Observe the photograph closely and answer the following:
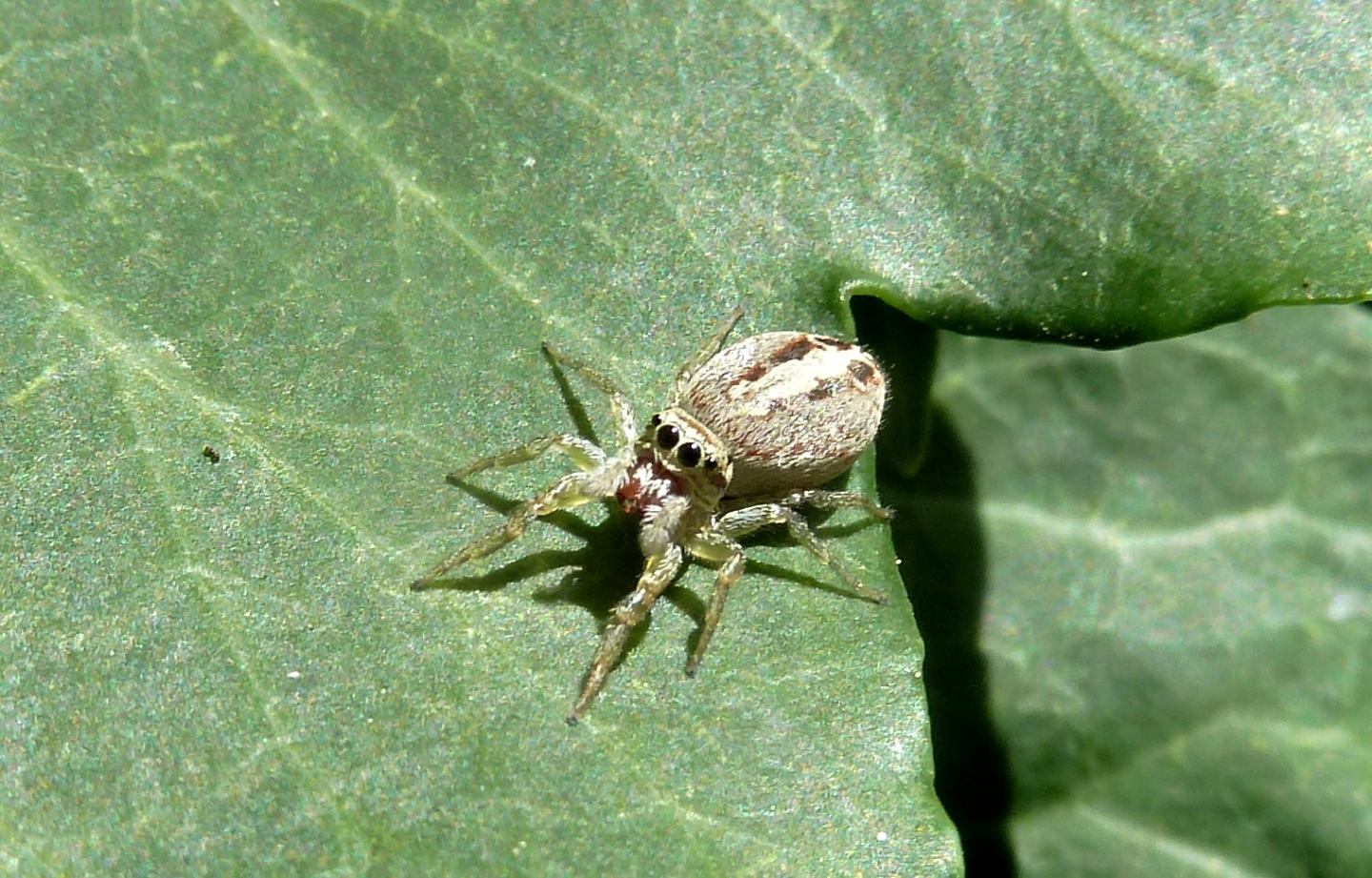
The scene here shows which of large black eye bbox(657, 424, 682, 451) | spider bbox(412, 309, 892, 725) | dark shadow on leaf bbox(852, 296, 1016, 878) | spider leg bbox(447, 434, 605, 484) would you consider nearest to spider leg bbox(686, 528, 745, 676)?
spider bbox(412, 309, 892, 725)

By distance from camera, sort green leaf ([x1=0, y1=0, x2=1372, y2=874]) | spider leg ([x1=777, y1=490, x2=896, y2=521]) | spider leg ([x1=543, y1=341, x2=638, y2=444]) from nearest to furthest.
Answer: green leaf ([x1=0, y1=0, x2=1372, y2=874])
spider leg ([x1=543, y1=341, x2=638, y2=444])
spider leg ([x1=777, y1=490, x2=896, y2=521])

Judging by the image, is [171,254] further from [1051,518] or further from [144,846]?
[1051,518]

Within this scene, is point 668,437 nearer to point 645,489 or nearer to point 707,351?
point 645,489

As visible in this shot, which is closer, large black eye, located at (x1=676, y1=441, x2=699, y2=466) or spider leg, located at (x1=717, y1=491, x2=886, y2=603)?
spider leg, located at (x1=717, y1=491, x2=886, y2=603)

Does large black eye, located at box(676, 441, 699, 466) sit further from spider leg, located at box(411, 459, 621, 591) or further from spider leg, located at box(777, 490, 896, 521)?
spider leg, located at box(777, 490, 896, 521)

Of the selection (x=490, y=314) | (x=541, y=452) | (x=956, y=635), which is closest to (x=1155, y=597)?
(x=956, y=635)

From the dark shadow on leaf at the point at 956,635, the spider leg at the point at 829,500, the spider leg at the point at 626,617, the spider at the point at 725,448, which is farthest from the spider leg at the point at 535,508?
the dark shadow on leaf at the point at 956,635
